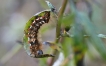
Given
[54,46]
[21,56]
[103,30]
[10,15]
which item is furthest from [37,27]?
[10,15]

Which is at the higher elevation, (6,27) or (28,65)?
(6,27)

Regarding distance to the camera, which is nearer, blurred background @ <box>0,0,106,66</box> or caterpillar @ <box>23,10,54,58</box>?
caterpillar @ <box>23,10,54,58</box>

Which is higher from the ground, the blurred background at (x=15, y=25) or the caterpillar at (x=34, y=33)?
the blurred background at (x=15, y=25)

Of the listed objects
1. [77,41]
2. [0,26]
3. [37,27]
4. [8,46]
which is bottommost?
[77,41]

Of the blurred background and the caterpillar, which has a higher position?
the blurred background

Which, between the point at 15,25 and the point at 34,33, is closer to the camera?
the point at 34,33

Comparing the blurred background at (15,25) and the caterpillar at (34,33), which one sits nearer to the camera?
the caterpillar at (34,33)

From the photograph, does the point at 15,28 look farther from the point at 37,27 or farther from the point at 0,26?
the point at 37,27

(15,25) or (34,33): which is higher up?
(15,25)
